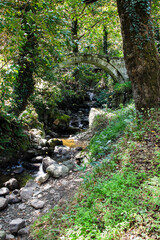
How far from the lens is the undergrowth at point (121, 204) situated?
178cm

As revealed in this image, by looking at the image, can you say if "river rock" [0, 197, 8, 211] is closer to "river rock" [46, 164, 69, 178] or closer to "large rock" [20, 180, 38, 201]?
"large rock" [20, 180, 38, 201]

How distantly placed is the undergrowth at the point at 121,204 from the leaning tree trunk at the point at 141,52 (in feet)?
2.41

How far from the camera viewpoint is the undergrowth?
1775 mm

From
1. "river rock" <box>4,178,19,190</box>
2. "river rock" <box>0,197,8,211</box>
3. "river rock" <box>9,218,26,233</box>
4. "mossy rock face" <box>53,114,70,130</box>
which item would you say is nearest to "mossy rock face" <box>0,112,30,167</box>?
"river rock" <box>4,178,19,190</box>

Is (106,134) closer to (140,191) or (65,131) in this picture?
(140,191)

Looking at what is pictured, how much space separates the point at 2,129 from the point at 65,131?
5.76m

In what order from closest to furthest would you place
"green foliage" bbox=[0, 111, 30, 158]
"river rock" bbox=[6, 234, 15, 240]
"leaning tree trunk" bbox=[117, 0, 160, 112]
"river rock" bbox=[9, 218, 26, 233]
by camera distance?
"river rock" bbox=[6, 234, 15, 240], "river rock" bbox=[9, 218, 26, 233], "leaning tree trunk" bbox=[117, 0, 160, 112], "green foliage" bbox=[0, 111, 30, 158]

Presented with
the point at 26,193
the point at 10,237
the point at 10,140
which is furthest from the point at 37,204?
the point at 10,140

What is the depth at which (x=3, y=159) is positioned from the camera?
5531 mm

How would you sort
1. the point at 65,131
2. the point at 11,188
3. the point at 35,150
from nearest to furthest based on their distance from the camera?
1. the point at 11,188
2. the point at 35,150
3. the point at 65,131

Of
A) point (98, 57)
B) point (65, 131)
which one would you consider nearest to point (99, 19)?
point (98, 57)

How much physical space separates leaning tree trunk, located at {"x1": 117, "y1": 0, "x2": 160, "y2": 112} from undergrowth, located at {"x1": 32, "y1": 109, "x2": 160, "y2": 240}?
28.9 inches

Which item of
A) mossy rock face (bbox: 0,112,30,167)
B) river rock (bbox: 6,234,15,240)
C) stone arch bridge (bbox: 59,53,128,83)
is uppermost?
stone arch bridge (bbox: 59,53,128,83)

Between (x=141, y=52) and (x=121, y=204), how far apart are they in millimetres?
3358
